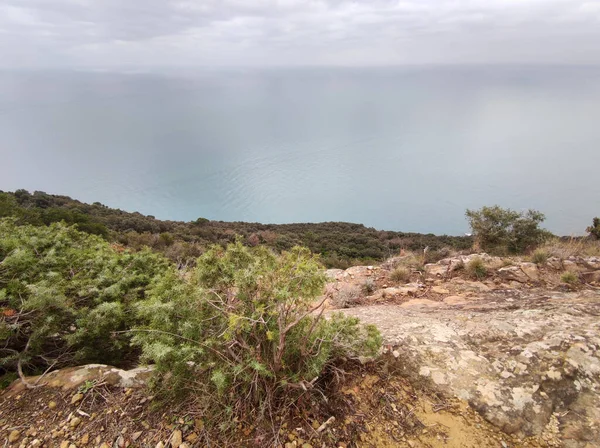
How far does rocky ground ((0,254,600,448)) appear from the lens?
83.1 inches

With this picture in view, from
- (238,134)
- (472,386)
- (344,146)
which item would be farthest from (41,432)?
(238,134)

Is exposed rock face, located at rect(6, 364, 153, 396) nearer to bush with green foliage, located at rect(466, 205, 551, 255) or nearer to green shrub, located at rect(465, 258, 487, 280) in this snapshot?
green shrub, located at rect(465, 258, 487, 280)

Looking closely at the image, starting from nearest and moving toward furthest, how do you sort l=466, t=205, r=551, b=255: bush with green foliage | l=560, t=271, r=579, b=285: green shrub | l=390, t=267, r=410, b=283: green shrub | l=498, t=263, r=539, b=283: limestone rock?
l=560, t=271, r=579, b=285: green shrub → l=498, t=263, r=539, b=283: limestone rock → l=390, t=267, r=410, b=283: green shrub → l=466, t=205, r=551, b=255: bush with green foliage

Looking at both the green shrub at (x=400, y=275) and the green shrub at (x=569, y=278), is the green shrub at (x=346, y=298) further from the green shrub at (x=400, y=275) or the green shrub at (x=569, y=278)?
the green shrub at (x=569, y=278)

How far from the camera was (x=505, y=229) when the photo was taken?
11.8m

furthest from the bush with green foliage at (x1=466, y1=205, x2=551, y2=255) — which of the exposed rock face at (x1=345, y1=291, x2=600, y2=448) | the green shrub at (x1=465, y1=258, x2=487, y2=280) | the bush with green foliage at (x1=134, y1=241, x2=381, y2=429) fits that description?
the bush with green foliage at (x1=134, y1=241, x2=381, y2=429)

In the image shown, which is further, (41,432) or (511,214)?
(511,214)

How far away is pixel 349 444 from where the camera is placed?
2092mm

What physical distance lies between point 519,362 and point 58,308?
4.19 metres

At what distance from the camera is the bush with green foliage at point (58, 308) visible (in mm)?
2971

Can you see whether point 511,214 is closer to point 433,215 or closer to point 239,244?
point 239,244

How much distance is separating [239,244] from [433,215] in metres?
72.3

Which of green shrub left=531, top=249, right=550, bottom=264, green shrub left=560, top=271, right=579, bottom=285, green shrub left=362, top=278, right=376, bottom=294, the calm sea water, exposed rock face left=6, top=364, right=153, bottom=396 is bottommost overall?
the calm sea water

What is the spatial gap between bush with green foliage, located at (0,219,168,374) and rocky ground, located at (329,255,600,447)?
2.37 meters
